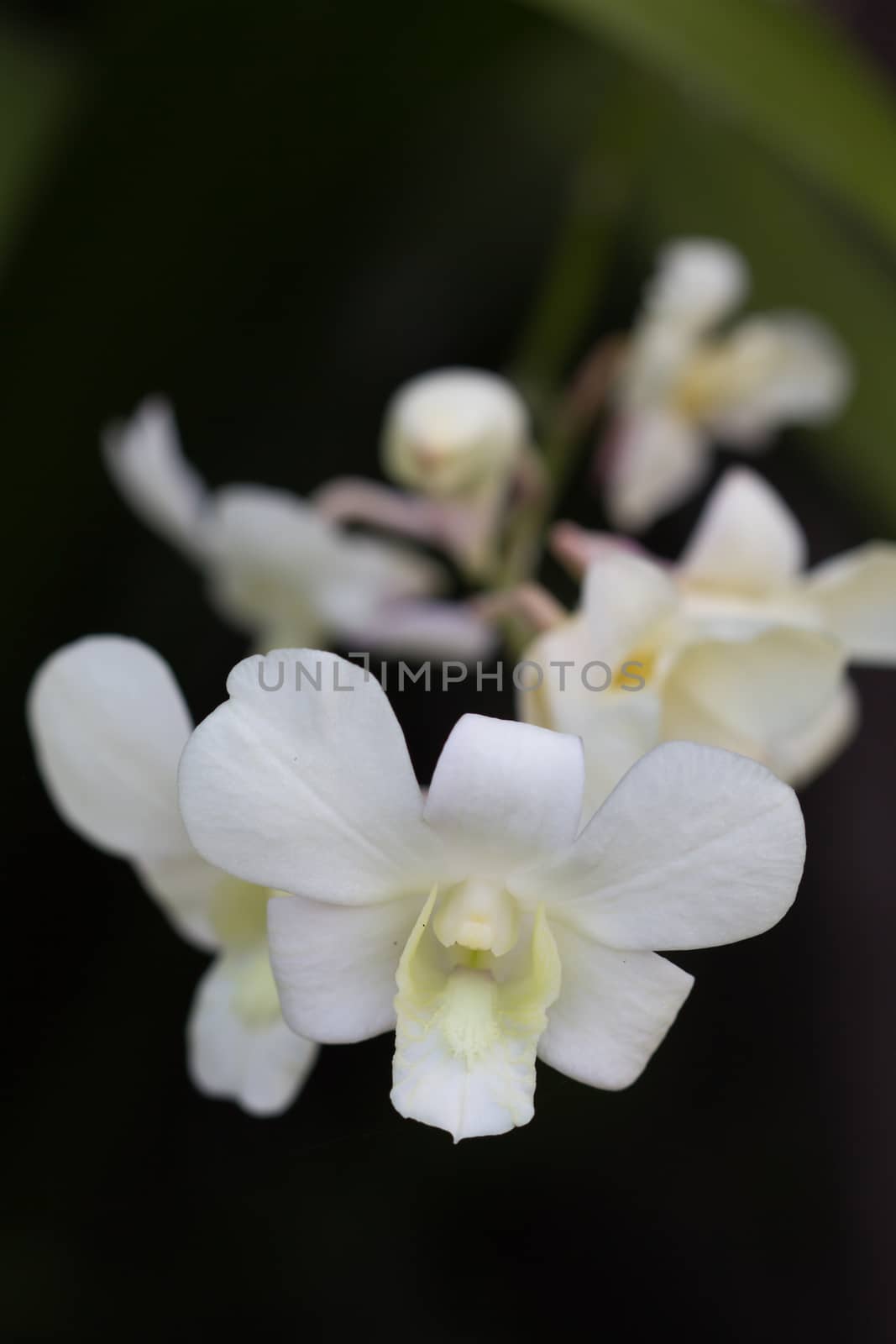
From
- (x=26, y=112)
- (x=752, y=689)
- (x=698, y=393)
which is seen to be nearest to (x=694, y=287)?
(x=698, y=393)

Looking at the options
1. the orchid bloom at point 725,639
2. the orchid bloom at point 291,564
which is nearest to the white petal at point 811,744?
the orchid bloom at point 725,639

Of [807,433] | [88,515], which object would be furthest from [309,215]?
[807,433]

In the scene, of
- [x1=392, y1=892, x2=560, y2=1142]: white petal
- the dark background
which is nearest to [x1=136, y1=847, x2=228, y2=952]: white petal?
[x1=392, y1=892, x2=560, y2=1142]: white petal

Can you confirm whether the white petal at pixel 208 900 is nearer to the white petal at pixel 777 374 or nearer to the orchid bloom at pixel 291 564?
the orchid bloom at pixel 291 564

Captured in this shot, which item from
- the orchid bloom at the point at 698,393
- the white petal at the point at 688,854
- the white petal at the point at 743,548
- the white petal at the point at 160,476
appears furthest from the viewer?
the orchid bloom at the point at 698,393

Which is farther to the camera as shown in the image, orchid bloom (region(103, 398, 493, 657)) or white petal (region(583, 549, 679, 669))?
orchid bloom (region(103, 398, 493, 657))

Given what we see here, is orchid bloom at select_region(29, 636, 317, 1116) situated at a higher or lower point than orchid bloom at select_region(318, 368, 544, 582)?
lower

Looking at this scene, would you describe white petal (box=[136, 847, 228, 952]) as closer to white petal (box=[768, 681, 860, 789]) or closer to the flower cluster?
the flower cluster
